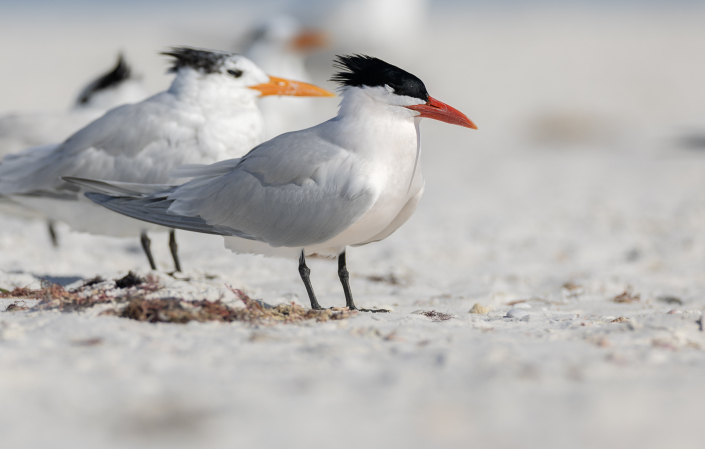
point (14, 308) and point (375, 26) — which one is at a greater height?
point (375, 26)

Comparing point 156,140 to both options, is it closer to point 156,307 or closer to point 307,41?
point 156,307

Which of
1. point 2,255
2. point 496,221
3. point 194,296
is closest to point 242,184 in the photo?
point 194,296

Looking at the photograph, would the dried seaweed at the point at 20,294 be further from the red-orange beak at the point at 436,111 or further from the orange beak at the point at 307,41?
the orange beak at the point at 307,41

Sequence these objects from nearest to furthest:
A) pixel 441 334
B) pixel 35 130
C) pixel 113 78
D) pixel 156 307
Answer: pixel 441 334 < pixel 156 307 < pixel 35 130 < pixel 113 78

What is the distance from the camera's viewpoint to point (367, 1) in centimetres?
1505

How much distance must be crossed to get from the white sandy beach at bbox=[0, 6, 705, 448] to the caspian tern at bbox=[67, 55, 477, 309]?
352mm

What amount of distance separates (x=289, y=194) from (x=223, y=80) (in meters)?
1.48

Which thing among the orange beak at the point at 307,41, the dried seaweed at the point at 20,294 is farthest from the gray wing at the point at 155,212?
the orange beak at the point at 307,41

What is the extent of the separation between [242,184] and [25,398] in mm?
1578

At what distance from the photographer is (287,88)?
437 centimetres

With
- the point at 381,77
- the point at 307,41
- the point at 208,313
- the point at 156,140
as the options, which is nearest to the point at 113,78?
the point at 307,41

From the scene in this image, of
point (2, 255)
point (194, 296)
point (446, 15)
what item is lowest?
point (2, 255)

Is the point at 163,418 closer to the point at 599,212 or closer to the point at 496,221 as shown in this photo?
the point at 496,221

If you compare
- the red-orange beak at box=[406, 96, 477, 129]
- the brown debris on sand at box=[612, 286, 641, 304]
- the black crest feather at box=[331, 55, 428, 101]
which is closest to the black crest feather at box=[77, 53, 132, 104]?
the black crest feather at box=[331, 55, 428, 101]
